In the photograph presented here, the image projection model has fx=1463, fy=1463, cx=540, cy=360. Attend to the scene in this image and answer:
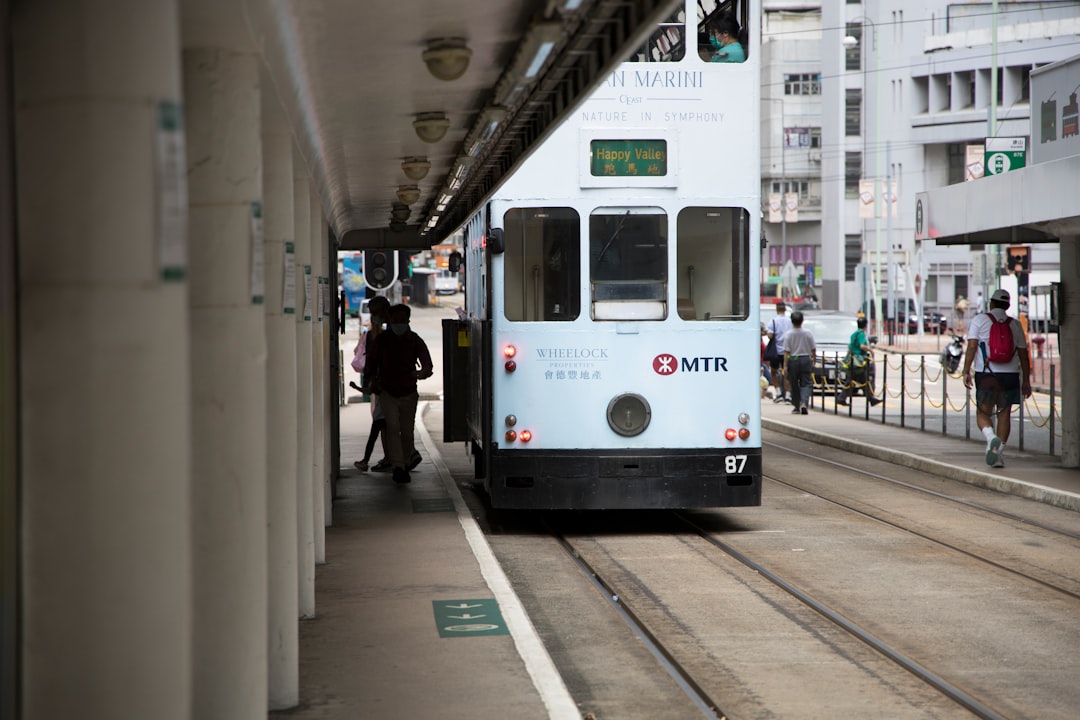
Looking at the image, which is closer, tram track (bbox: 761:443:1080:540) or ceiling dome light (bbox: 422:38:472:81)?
ceiling dome light (bbox: 422:38:472:81)

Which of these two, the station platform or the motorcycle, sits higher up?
the motorcycle

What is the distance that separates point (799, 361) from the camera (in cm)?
2702

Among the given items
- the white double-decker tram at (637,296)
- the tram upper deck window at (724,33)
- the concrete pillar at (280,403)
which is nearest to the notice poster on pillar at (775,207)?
the tram upper deck window at (724,33)

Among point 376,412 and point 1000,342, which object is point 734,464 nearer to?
point 1000,342

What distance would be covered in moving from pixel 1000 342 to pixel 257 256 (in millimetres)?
13869

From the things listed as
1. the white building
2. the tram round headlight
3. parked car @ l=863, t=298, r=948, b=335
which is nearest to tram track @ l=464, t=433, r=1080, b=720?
the tram round headlight

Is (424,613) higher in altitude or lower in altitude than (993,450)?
lower

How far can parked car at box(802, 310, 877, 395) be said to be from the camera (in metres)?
29.3

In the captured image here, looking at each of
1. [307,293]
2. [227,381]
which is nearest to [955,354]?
[307,293]

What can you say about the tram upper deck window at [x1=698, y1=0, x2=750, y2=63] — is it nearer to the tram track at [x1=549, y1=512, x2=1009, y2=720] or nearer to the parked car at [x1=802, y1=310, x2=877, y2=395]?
the tram track at [x1=549, y1=512, x2=1009, y2=720]

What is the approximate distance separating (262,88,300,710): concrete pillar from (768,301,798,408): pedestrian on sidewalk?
21.6 metres

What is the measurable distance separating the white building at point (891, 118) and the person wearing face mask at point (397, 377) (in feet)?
117

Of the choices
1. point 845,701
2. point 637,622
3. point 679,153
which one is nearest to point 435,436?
point 679,153

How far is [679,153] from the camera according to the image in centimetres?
1232
